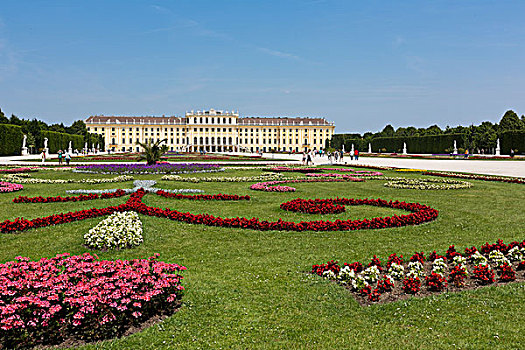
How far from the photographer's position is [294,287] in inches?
155

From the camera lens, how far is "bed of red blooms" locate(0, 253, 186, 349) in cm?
288

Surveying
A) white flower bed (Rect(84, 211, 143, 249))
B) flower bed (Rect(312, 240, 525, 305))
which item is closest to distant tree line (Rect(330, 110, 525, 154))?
flower bed (Rect(312, 240, 525, 305))

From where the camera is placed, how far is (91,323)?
303 centimetres

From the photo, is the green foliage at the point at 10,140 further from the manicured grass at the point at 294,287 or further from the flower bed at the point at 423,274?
the flower bed at the point at 423,274

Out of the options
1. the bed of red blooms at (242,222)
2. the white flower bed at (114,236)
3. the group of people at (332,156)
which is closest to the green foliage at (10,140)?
the group of people at (332,156)

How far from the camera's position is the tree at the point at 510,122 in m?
52.0

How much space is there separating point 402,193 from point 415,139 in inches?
1874

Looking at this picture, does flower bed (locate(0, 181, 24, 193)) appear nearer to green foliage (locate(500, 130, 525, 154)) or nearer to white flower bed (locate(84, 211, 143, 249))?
white flower bed (locate(84, 211, 143, 249))

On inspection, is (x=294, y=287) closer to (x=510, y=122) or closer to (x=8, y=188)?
(x=8, y=188)

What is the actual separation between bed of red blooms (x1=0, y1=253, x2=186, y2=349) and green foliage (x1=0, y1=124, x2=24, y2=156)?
38.2 meters

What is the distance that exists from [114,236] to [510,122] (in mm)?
58255

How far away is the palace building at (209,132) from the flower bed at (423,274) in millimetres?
104447

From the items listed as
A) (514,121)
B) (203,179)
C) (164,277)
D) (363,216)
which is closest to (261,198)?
(363,216)

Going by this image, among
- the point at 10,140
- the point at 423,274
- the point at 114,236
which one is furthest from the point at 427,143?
the point at 114,236
